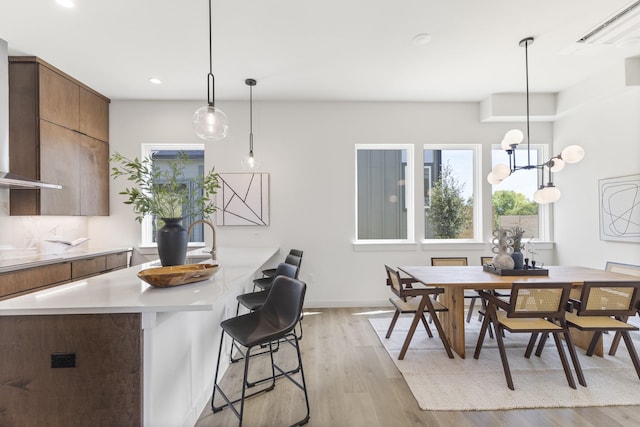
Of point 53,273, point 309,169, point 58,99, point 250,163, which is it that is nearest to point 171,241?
point 53,273

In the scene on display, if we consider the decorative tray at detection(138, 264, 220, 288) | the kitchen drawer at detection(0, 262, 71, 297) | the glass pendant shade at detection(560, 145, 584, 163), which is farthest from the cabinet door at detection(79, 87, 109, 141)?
the glass pendant shade at detection(560, 145, 584, 163)

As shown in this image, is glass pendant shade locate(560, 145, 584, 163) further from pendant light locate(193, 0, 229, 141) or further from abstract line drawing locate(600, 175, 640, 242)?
pendant light locate(193, 0, 229, 141)

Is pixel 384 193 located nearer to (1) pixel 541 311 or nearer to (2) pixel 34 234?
(1) pixel 541 311

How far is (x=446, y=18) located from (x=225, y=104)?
2.96 metres

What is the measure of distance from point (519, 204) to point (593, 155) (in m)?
1.04

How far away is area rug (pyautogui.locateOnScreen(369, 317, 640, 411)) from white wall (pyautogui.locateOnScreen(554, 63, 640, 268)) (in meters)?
1.38

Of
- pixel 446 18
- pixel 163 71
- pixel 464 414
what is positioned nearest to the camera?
pixel 464 414

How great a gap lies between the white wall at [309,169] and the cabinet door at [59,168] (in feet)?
2.07

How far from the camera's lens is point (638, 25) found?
7.79 ft

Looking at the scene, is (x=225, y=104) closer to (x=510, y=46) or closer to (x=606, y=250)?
(x=510, y=46)

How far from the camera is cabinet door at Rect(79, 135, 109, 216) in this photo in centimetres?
345

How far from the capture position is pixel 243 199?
3.96 metres

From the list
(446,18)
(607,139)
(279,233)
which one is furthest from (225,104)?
(607,139)

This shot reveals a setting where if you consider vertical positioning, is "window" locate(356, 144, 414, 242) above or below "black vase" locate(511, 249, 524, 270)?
above
